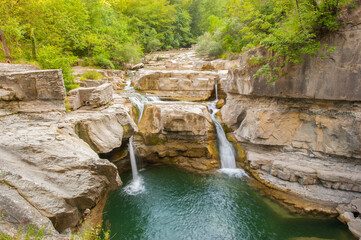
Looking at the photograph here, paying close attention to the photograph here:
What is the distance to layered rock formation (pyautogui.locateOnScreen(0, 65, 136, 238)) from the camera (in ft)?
10.6

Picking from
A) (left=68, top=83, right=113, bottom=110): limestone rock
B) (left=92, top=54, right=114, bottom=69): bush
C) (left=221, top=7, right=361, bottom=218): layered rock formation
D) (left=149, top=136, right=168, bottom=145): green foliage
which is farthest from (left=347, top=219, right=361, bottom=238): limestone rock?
(left=92, top=54, right=114, bottom=69): bush

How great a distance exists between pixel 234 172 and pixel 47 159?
8.12 metres

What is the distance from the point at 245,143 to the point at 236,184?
235 cm

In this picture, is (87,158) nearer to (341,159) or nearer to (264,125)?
(264,125)

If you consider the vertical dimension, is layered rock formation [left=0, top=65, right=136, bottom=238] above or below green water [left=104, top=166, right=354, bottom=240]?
above

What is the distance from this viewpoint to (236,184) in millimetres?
8891

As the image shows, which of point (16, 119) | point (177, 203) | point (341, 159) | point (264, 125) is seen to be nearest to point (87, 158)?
point (16, 119)

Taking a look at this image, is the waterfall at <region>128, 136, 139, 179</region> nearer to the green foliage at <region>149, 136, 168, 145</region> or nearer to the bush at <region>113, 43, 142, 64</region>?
the green foliage at <region>149, 136, 168, 145</region>

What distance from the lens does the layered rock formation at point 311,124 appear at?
692cm

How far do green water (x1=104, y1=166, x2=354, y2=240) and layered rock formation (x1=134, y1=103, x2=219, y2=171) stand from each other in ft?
5.34

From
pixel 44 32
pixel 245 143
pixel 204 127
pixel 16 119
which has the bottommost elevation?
pixel 245 143

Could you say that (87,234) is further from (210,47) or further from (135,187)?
(210,47)

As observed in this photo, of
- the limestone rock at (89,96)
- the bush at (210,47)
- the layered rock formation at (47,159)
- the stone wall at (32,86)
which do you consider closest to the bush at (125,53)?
the bush at (210,47)

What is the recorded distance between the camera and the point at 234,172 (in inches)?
384
